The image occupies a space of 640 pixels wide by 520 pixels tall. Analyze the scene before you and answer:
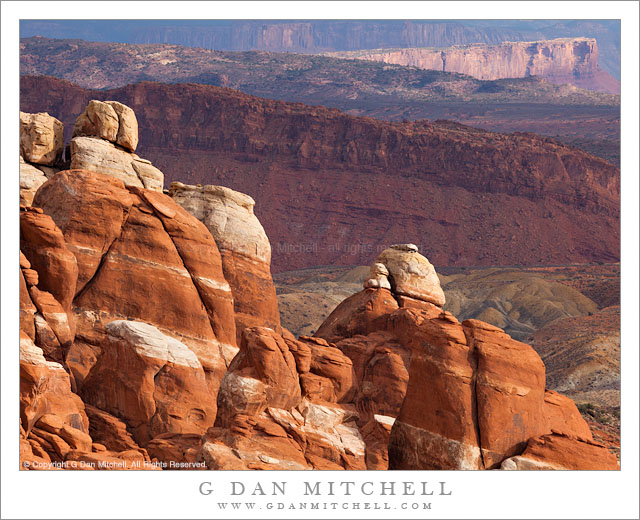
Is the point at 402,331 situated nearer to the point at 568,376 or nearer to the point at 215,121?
the point at 568,376

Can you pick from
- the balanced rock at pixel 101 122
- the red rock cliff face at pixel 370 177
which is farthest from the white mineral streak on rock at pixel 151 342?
the red rock cliff face at pixel 370 177

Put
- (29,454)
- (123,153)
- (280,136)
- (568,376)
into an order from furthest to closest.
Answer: (280,136) → (568,376) → (123,153) → (29,454)

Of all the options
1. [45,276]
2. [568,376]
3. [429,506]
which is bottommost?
[568,376]

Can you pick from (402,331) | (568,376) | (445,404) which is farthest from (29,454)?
(568,376)

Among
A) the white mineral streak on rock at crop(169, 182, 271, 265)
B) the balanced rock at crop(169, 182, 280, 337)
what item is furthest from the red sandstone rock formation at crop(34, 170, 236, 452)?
the white mineral streak on rock at crop(169, 182, 271, 265)

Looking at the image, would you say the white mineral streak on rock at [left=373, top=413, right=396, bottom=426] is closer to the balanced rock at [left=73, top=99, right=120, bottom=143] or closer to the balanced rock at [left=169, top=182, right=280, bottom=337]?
the balanced rock at [left=169, top=182, right=280, bottom=337]

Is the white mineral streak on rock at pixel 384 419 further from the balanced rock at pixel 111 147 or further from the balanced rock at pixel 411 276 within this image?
the balanced rock at pixel 111 147
